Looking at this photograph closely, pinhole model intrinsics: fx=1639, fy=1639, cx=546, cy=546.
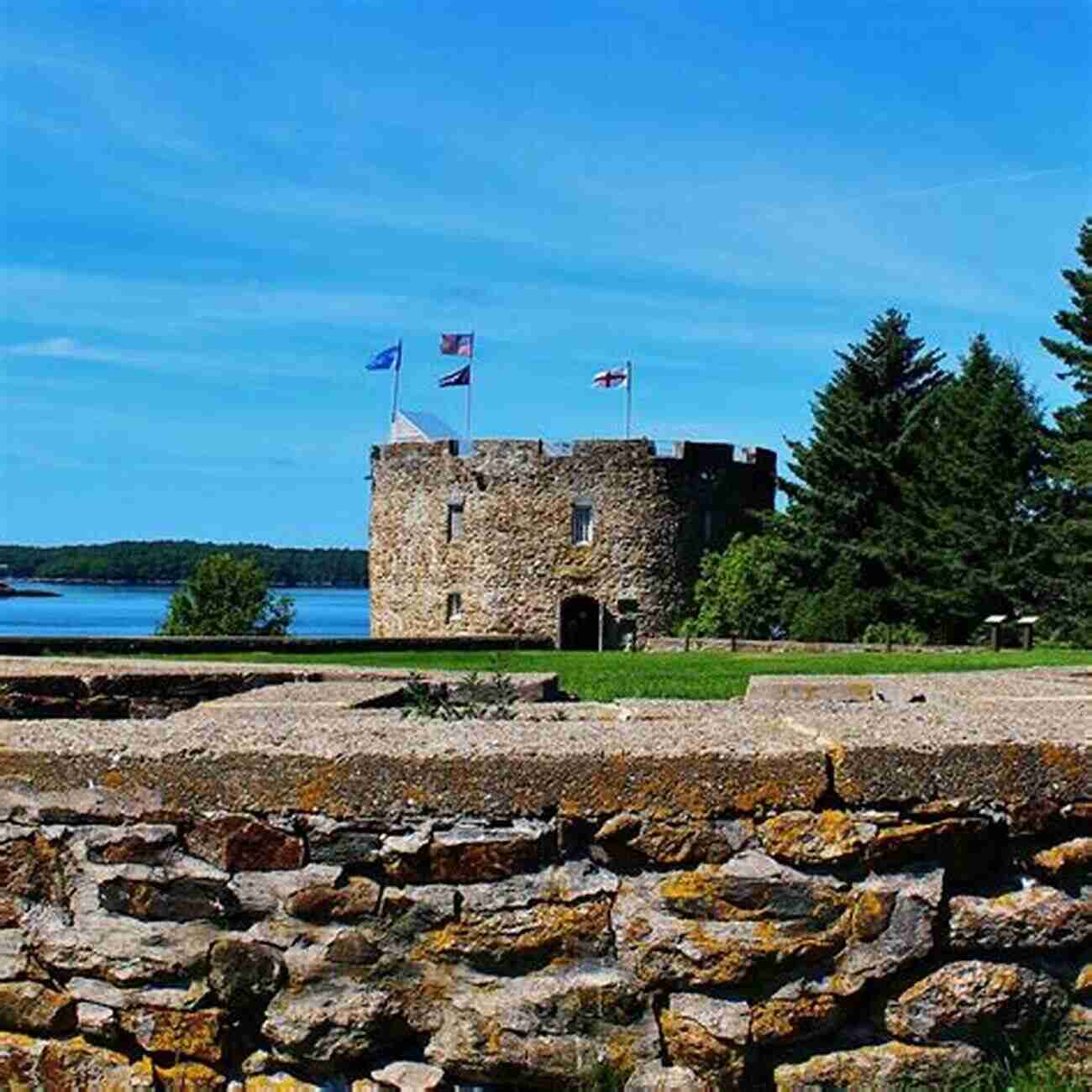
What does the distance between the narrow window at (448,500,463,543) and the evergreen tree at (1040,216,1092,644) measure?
1787 centimetres

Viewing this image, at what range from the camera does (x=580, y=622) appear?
50156 mm

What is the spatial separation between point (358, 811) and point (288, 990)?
19.7 inches

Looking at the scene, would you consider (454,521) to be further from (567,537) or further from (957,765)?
(957,765)

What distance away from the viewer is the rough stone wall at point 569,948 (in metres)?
4.25

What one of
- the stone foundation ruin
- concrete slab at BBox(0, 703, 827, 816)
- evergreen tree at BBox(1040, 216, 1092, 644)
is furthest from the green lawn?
evergreen tree at BBox(1040, 216, 1092, 644)

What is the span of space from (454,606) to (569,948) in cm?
4610

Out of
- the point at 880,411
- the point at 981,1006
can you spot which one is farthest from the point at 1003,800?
the point at 880,411

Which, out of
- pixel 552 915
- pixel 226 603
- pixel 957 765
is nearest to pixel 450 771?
pixel 552 915

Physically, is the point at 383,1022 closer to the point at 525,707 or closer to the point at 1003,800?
the point at 1003,800

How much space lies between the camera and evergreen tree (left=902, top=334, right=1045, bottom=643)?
40500 millimetres

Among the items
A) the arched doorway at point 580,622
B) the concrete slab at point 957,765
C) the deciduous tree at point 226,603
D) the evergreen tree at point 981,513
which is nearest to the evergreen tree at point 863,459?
the evergreen tree at point 981,513

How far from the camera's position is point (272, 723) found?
5.14m

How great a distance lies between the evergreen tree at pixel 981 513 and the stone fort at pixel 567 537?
8331 millimetres

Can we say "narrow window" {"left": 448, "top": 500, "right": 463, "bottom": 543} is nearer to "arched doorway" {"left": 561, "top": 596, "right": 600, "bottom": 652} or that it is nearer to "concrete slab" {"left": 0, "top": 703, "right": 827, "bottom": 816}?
"arched doorway" {"left": 561, "top": 596, "right": 600, "bottom": 652}
